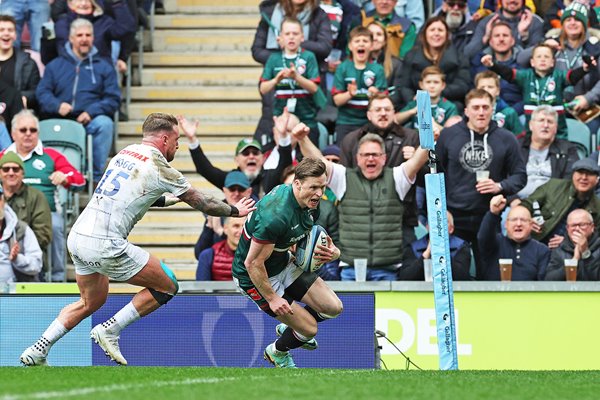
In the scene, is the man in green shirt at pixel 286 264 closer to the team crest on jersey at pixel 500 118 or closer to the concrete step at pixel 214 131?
the team crest on jersey at pixel 500 118

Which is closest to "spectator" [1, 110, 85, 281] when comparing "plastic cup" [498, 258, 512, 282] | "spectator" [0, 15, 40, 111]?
"spectator" [0, 15, 40, 111]

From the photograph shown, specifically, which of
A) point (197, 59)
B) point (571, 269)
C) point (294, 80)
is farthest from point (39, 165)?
point (571, 269)

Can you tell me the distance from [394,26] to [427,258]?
4457 millimetres

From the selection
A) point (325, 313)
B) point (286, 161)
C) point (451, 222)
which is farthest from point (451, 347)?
point (286, 161)

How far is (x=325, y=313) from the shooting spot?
11.8 metres

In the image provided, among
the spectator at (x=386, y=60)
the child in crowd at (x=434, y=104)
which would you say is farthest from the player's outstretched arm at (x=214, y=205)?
the spectator at (x=386, y=60)

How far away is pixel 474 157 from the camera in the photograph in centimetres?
1453

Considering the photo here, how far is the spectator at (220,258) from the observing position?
14070mm

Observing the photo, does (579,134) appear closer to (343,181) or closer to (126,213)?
(343,181)

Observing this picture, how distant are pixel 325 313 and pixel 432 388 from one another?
2789 millimetres

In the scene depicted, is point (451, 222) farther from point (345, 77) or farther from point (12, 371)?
point (12, 371)

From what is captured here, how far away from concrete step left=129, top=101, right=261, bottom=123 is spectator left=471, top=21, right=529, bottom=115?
3.36m

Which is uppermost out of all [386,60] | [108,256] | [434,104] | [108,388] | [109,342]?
[386,60]

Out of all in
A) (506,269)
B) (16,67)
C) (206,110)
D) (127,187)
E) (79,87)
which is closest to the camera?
(127,187)
